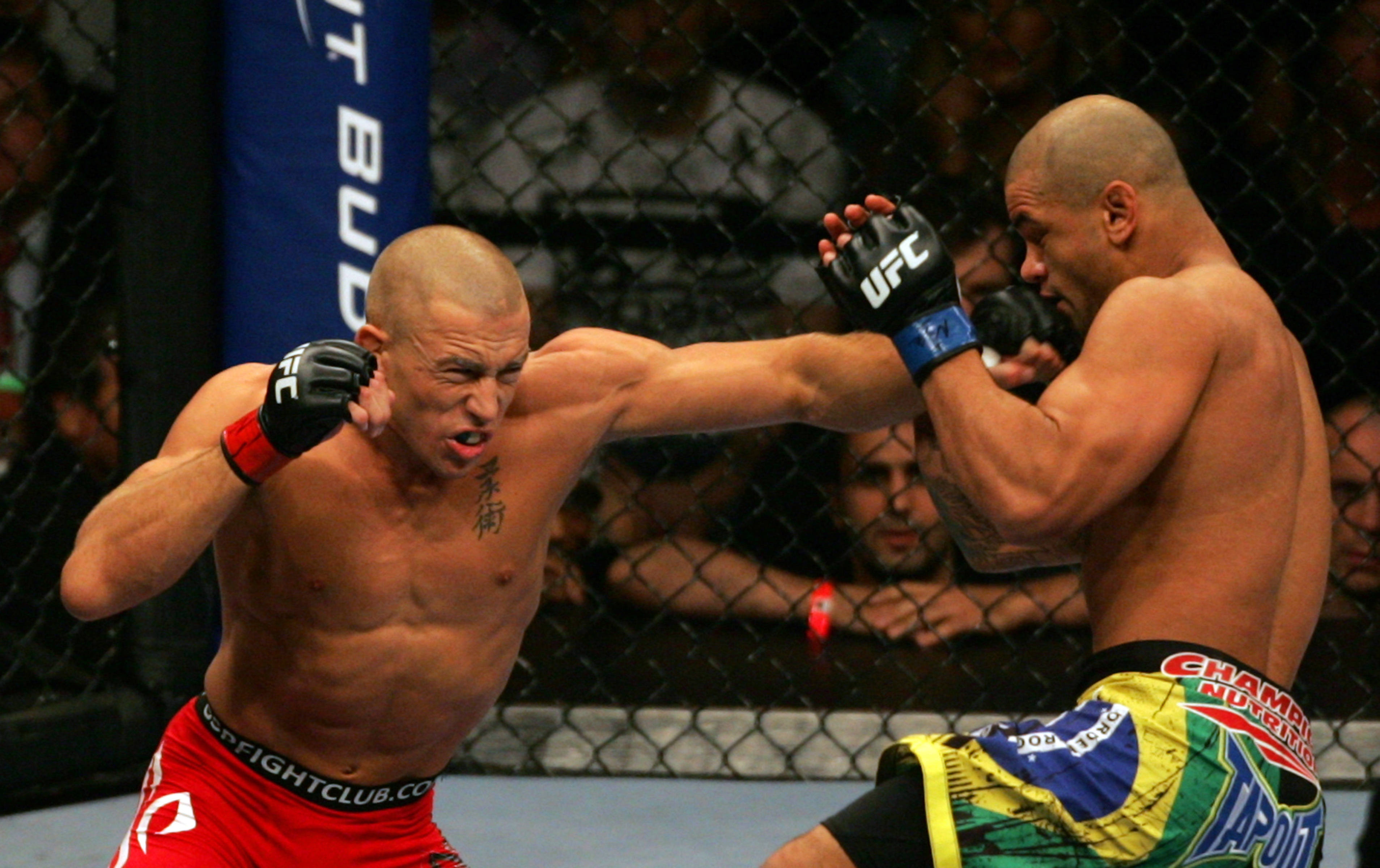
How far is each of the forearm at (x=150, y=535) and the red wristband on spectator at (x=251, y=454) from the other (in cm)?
1

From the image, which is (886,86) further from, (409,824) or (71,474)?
(409,824)

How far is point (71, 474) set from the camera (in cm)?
281

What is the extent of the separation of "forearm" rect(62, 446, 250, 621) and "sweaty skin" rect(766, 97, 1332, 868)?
0.62 metres

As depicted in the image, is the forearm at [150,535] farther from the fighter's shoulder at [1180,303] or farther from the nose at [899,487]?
the nose at [899,487]

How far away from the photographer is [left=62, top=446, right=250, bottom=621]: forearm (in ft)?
5.26

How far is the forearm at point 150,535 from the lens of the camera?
160 centimetres

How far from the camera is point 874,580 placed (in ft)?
10.5

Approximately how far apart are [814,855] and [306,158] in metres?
1.59

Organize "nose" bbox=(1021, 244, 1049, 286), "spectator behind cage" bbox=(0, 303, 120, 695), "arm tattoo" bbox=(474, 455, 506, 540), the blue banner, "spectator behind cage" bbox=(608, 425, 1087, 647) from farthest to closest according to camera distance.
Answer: "spectator behind cage" bbox=(608, 425, 1087, 647)
"spectator behind cage" bbox=(0, 303, 120, 695)
the blue banner
"arm tattoo" bbox=(474, 455, 506, 540)
"nose" bbox=(1021, 244, 1049, 286)

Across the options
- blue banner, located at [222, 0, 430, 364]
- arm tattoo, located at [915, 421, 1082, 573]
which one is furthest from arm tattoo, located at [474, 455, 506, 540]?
blue banner, located at [222, 0, 430, 364]

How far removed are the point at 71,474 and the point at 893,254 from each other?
5.76 ft

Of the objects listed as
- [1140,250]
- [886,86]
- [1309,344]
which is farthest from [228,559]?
[1309,344]

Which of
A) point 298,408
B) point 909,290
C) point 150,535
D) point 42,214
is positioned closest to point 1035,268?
point 909,290

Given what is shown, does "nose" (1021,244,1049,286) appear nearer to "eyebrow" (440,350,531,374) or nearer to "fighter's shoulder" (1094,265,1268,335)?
"fighter's shoulder" (1094,265,1268,335)
